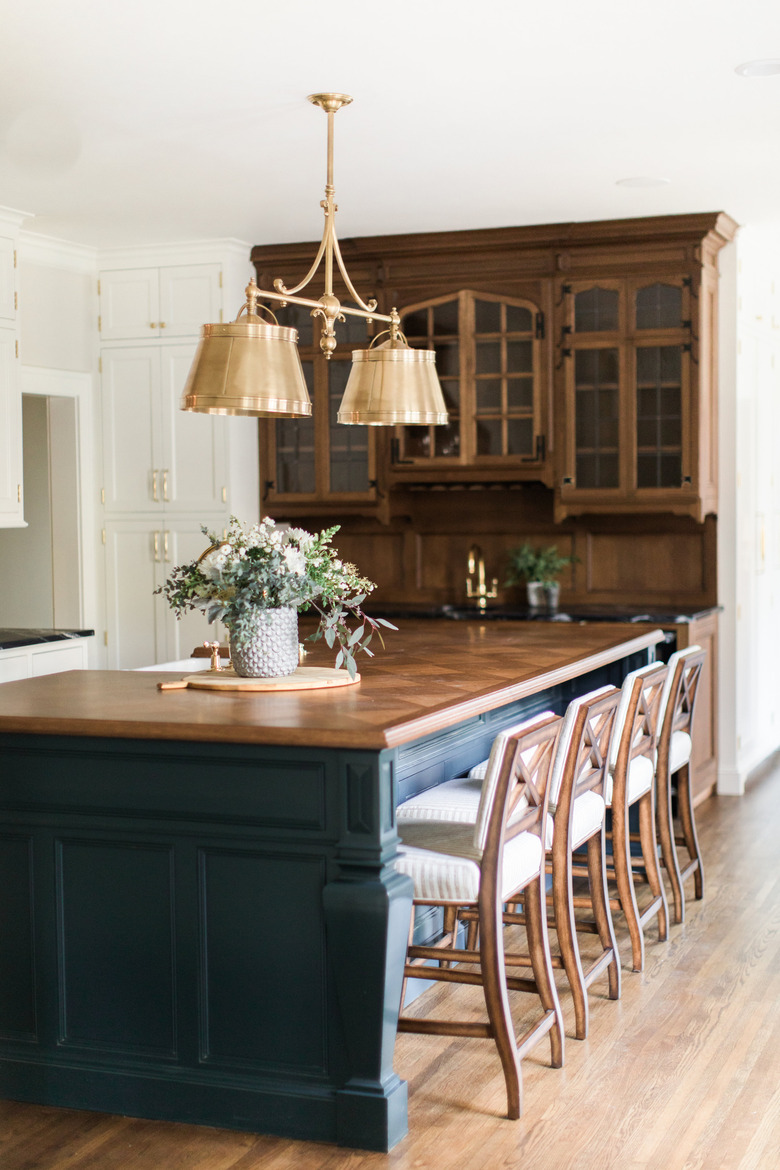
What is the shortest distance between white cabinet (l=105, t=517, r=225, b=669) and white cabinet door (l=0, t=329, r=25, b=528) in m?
1.00

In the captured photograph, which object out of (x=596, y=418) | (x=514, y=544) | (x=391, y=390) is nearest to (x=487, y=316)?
(x=596, y=418)

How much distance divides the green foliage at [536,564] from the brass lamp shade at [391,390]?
284cm

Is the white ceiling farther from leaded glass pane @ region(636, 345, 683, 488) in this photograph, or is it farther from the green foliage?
the green foliage

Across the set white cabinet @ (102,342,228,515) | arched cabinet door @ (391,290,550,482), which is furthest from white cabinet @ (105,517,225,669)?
arched cabinet door @ (391,290,550,482)

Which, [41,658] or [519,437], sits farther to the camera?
[519,437]

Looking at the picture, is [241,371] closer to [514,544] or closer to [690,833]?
[690,833]

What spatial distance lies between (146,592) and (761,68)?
4.08 metres

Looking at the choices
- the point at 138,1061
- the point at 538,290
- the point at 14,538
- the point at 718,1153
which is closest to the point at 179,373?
the point at 14,538

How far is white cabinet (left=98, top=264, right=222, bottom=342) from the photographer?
21.8 feet

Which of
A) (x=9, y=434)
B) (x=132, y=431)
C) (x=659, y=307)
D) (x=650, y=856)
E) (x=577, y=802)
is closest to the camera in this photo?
(x=577, y=802)

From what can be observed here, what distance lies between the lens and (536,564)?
662 centimetres

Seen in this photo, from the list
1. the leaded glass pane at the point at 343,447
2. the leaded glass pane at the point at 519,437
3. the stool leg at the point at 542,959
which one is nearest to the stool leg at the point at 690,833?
the stool leg at the point at 542,959

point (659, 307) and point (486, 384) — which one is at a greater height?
point (659, 307)

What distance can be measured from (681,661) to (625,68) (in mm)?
1917
